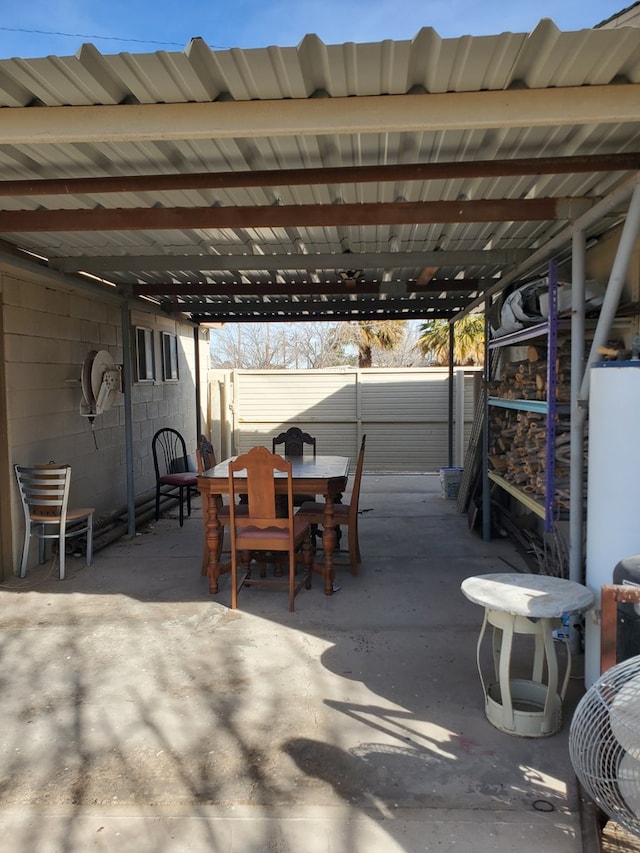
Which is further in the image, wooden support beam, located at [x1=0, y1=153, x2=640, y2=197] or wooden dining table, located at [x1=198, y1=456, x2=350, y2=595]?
wooden dining table, located at [x1=198, y1=456, x2=350, y2=595]

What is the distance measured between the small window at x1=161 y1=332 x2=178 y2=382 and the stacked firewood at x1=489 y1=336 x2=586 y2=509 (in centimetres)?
434

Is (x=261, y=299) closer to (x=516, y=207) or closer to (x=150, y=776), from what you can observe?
(x=516, y=207)

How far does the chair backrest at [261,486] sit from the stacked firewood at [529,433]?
1.62 meters

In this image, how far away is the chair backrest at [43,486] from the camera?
4551 millimetres

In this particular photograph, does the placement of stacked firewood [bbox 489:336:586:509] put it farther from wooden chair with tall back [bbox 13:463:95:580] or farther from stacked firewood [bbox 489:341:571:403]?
wooden chair with tall back [bbox 13:463:95:580]

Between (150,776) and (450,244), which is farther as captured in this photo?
(450,244)

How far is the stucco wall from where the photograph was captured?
4.59 meters

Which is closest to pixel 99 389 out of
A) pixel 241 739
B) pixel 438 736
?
pixel 241 739

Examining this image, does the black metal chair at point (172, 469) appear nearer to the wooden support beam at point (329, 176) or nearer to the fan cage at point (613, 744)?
the wooden support beam at point (329, 176)

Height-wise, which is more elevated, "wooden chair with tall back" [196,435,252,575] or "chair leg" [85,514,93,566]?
"wooden chair with tall back" [196,435,252,575]

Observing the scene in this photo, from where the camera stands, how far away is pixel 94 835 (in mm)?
1970

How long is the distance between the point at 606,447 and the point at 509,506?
3.63 meters

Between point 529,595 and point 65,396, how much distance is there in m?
4.35

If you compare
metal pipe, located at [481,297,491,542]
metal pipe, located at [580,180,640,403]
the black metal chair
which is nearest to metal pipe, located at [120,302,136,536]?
the black metal chair
